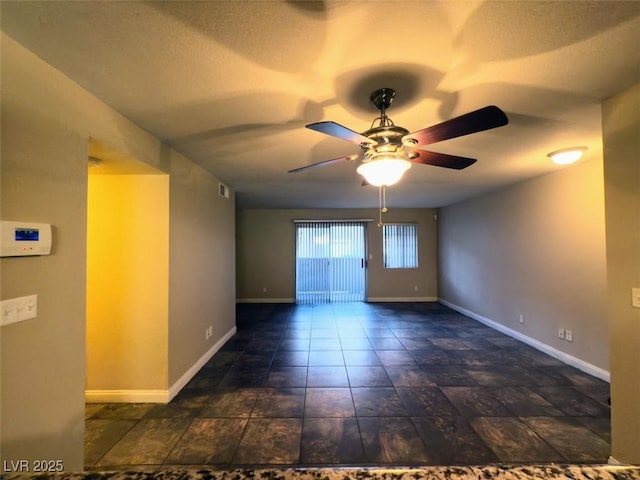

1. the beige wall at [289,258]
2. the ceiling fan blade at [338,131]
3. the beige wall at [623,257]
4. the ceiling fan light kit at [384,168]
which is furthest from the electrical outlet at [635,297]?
the beige wall at [289,258]

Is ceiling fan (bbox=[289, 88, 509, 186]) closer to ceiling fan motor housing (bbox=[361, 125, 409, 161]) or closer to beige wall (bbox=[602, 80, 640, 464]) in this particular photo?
ceiling fan motor housing (bbox=[361, 125, 409, 161])

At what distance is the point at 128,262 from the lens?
2404 millimetres

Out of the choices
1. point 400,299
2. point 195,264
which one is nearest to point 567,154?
point 195,264

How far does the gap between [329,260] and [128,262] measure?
4.62 meters

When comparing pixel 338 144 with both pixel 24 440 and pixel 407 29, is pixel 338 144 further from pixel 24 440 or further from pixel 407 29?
pixel 24 440

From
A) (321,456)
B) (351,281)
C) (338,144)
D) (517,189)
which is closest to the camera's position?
(321,456)

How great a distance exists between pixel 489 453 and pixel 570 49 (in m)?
2.38

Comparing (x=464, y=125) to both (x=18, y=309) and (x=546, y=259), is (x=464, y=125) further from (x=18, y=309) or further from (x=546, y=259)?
(x=546, y=259)

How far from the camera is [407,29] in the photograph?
1165 mm

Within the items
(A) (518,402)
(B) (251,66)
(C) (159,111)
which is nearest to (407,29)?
(B) (251,66)

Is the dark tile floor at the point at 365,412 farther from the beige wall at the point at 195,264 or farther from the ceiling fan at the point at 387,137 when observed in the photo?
the ceiling fan at the point at 387,137

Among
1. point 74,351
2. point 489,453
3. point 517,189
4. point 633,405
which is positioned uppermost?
point 517,189

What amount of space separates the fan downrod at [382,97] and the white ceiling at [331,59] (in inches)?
1.3

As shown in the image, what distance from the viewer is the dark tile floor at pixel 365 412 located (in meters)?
1.84
